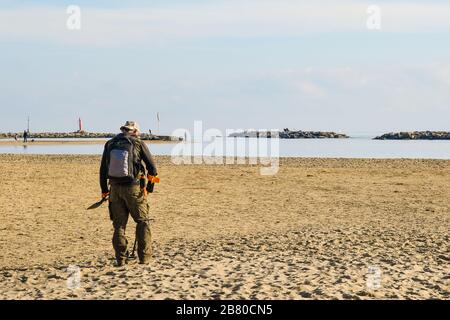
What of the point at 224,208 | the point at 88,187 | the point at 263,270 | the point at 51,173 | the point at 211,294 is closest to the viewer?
the point at 211,294

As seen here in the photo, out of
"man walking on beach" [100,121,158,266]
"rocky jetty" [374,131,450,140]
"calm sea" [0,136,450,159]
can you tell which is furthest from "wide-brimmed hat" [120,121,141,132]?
"rocky jetty" [374,131,450,140]

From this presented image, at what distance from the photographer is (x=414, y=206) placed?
1916cm

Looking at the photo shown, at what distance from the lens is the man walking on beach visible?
32.6 ft

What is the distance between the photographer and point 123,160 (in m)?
9.89

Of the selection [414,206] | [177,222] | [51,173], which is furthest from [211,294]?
[51,173]

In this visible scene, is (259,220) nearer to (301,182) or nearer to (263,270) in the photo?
(263,270)

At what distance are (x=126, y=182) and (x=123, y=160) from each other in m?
0.35

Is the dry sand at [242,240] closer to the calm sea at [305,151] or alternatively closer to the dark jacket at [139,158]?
the dark jacket at [139,158]

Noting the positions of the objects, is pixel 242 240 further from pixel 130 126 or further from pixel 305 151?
pixel 305 151

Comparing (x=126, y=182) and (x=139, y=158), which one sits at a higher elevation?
(x=139, y=158)

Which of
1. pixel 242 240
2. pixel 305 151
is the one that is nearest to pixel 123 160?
pixel 242 240

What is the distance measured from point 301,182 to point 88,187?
27.9 feet

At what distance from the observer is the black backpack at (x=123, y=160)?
9.89 meters

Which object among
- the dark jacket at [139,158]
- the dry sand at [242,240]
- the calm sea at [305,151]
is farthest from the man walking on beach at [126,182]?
the calm sea at [305,151]
